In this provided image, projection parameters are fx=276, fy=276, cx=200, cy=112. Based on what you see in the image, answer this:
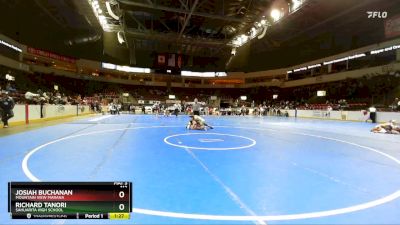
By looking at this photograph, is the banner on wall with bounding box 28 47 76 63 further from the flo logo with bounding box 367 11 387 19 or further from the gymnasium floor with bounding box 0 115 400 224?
the flo logo with bounding box 367 11 387 19

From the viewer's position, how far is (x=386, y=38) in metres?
34.0

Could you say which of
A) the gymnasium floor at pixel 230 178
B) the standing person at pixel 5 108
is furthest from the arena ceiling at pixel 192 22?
the gymnasium floor at pixel 230 178

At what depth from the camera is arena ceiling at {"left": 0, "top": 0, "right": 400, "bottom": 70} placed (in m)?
28.2

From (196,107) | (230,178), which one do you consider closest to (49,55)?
(196,107)

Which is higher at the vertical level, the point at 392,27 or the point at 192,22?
the point at 192,22

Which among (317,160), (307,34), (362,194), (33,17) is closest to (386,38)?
(307,34)

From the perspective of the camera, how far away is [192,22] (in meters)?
36.4

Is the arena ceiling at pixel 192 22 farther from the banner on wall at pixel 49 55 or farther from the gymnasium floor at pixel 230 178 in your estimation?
the gymnasium floor at pixel 230 178
